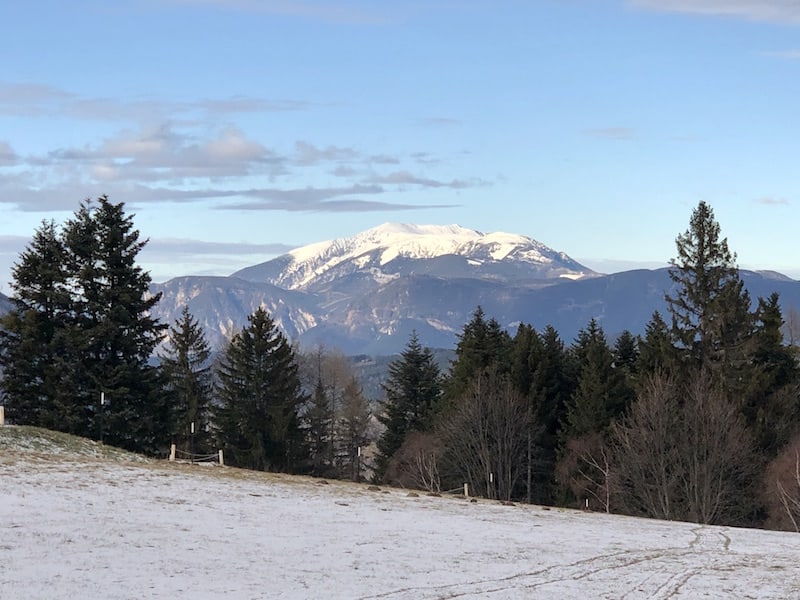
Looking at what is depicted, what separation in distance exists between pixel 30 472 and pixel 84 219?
37922 millimetres

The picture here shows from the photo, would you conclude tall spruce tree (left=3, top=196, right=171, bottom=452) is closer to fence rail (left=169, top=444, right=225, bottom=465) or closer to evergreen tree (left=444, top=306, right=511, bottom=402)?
fence rail (left=169, top=444, right=225, bottom=465)

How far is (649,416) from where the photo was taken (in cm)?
6600

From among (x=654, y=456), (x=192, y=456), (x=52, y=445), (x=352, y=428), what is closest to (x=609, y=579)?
(x=52, y=445)

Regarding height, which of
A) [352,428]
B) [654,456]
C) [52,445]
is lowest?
[352,428]

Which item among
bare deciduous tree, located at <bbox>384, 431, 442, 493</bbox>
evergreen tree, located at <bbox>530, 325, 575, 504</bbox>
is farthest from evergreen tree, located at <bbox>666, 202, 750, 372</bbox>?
bare deciduous tree, located at <bbox>384, 431, 442, 493</bbox>

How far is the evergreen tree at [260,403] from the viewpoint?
8082 centimetres

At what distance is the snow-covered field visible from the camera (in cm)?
1973

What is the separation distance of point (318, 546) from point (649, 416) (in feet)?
148

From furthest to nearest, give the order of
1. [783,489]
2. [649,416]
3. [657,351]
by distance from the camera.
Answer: [657,351] → [649,416] → [783,489]

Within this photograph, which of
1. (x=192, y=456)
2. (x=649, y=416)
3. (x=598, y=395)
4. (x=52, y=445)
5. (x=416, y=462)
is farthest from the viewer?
(x=416, y=462)

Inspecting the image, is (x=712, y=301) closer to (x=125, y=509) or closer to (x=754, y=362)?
(x=754, y=362)

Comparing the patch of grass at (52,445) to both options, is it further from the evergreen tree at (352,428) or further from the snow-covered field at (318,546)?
the evergreen tree at (352,428)

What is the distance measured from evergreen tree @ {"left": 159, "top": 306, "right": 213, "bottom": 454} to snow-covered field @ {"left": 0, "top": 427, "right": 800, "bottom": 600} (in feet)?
140

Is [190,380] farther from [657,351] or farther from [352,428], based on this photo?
[657,351]
